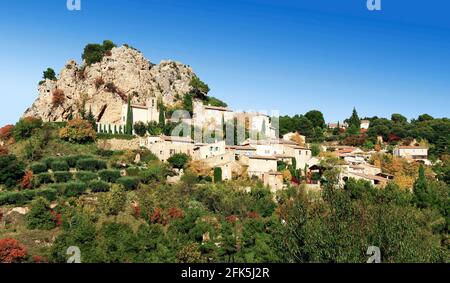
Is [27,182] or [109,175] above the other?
[109,175]

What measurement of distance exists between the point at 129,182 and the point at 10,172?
808cm

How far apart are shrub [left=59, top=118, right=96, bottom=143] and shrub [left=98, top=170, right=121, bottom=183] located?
311 inches

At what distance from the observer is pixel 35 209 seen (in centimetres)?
2672

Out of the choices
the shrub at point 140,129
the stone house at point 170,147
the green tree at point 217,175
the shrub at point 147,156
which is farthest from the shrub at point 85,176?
the shrub at point 140,129

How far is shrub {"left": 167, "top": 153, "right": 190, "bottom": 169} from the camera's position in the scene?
36281mm

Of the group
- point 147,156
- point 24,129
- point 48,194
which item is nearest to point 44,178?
point 48,194

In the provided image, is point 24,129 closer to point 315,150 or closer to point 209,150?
point 209,150

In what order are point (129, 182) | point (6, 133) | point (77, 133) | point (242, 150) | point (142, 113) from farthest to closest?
point (142, 113) → point (6, 133) → point (77, 133) → point (242, 150) → point (129, 182)

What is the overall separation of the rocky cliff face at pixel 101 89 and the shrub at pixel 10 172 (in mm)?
13459

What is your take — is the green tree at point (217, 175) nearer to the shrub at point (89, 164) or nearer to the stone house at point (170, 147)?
the stone house at point (170, 147)

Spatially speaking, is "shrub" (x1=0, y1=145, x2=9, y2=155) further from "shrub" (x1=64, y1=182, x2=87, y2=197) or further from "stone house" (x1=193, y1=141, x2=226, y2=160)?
"stone house" (x1=193, y1=141, x2=226, y2=160)

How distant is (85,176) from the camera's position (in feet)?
107

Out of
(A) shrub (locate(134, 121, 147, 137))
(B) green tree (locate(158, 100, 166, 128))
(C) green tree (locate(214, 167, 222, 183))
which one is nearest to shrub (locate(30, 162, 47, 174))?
(A) shrub (locate(134, 121, 147, 137))
